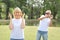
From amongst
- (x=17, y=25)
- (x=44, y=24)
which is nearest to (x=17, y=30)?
(x=17, y=25)

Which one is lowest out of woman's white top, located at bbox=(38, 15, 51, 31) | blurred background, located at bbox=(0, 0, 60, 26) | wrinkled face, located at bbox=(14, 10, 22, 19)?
blurred background, located at bbox=(0, 0, 60, 26)

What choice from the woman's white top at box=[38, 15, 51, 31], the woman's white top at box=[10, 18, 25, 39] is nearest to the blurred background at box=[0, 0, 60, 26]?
the woman's white top at box=[38, 15, 51, 31]

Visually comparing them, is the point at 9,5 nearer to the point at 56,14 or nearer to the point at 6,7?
the point at 6,7

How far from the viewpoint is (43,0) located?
109ft

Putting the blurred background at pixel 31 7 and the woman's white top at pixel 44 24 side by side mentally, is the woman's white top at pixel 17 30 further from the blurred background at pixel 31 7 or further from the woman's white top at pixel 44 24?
the blurred background at pixel 31 7

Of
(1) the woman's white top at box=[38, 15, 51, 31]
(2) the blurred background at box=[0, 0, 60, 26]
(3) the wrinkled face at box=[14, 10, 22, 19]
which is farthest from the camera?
(2) the blurred background at box=[0, 0, 60, 26]

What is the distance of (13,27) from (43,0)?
92.5 ft

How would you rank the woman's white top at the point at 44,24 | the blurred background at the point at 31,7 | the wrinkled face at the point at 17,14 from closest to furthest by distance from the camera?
1. the wrinkled face at the point at 17,14
2. the woman's white top at the point at 44,24
3. the blurred background at the point at 31,7

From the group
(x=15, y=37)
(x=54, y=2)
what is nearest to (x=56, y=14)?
(x=54, y=2)

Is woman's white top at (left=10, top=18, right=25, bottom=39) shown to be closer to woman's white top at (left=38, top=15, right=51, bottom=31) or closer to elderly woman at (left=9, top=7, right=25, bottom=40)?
elderly woman at (left=9, top=7, right=25, bottom=40)

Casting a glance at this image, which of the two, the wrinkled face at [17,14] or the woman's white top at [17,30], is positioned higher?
the wrinkled face at [17,14]

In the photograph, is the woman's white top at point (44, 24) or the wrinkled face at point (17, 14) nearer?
the wrinkled face at point (17, 14)

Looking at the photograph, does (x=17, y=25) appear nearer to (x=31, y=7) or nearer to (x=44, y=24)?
(x=44, y=24)

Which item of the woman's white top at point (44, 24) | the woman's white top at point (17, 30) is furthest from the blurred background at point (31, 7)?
the woman's white top at point (17, 30)
